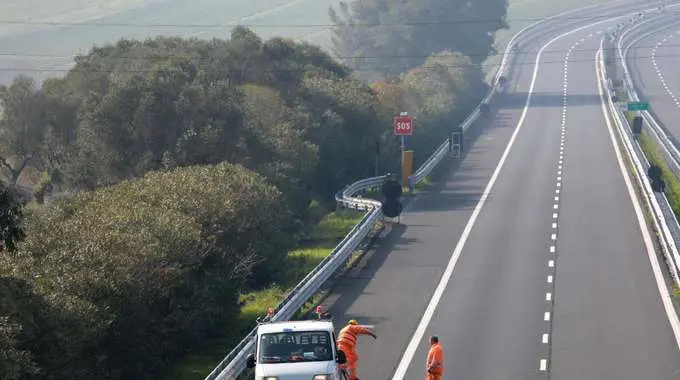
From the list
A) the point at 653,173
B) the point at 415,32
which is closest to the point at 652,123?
the point at 653,173

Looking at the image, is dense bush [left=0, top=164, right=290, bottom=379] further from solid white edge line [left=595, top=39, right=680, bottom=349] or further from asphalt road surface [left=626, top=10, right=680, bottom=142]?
asphalt road surface [left=626, top=10, right=680, bottom=142]

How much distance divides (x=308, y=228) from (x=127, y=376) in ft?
96.9

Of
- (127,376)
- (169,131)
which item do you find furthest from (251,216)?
(169,131)

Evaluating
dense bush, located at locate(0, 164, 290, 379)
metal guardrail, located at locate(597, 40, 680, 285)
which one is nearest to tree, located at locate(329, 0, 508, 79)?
metal guardrail, located at locate(597, 40, 680, 285)

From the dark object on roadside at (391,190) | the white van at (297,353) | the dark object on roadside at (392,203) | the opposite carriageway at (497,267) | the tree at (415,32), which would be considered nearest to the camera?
the white van at (297,353)

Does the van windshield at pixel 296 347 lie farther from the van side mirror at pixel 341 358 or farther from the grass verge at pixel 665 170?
the grass verge at pixel 665 170

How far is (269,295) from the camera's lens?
4272 centimetres

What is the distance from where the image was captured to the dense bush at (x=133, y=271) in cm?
2569

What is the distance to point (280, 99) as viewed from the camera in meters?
71.9

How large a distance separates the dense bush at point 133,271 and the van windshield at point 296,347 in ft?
12.4

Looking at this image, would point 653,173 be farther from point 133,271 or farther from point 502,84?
point 502,84

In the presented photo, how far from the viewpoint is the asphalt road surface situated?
113938 millimetres

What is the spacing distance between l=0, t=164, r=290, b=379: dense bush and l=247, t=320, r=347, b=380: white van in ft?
12.2

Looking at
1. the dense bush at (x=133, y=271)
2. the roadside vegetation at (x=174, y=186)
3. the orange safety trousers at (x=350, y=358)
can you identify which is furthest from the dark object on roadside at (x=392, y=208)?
the orange safety trousers at (x=350, y=358)
